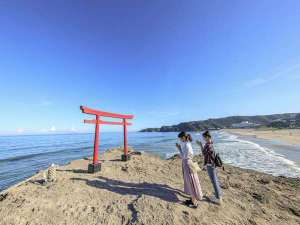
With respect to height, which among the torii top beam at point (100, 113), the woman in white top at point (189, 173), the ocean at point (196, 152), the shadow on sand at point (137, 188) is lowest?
the ocean at point (196, 152)

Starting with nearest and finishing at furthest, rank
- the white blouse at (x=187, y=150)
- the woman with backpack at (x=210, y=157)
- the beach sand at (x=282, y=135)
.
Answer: the white blouse at (x=187, y=150) → the woman with backpack at (x=210, y=157) → the beach sand at (x=282, y=135)

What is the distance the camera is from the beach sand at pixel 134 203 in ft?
12.3

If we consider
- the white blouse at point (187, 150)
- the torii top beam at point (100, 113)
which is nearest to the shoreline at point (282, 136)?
the torii top beam at point (100, 113)

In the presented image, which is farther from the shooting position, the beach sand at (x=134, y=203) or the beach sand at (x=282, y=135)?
the beach sand at (x=282, y=135)

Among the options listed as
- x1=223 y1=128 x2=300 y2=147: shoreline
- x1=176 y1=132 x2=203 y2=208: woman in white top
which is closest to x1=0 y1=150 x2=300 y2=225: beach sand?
x1=176 y1=132 x2=203 y2=208: woman in white top

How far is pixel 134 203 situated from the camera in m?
4.32

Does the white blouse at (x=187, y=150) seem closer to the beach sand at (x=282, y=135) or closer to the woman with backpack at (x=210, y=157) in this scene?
the woman with backpack at (x=210, y=157)

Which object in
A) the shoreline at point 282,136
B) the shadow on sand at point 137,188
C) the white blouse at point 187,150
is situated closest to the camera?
the white blouse at point 187,150

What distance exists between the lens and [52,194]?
4.73 meters

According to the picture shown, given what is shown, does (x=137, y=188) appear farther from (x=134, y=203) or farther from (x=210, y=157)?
(x=210, y=157)

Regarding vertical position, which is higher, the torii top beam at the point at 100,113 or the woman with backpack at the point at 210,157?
the torii top beam at the point at 100,113

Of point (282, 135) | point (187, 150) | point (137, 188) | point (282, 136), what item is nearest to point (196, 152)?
point (137, 188)

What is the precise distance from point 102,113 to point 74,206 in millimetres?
3963

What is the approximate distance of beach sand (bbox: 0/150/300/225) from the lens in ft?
12.3
